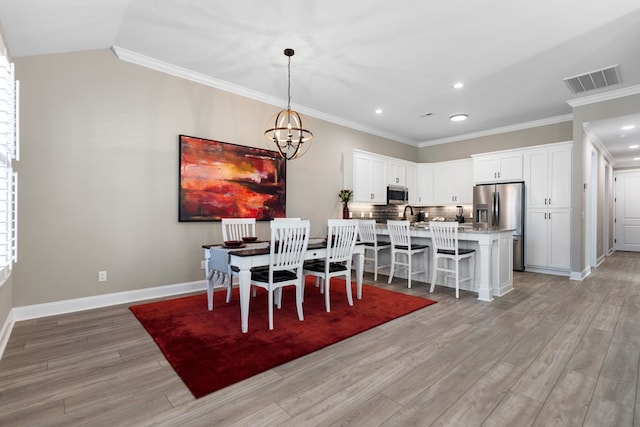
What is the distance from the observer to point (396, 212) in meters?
7.36

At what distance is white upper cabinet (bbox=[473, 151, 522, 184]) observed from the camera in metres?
5.86

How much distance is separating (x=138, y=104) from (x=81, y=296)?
2240 mm

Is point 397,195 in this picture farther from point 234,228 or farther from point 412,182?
point 234,228

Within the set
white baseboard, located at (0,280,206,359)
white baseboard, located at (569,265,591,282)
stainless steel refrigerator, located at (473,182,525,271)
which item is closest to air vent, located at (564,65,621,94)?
stainless steel refrigerator, located at (473,182,525,271)

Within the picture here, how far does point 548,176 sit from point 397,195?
106 inches

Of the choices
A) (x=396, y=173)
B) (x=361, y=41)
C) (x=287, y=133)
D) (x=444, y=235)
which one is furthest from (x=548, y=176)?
(x=287, y=133)

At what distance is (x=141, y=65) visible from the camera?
3.71 meters

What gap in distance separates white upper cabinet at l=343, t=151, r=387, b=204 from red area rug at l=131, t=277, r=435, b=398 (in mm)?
2468

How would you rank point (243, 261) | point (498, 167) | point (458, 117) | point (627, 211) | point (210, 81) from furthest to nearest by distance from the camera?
point (627, 211), point (498, 167), point (458, 117), point (210, 81), point (243, 261)

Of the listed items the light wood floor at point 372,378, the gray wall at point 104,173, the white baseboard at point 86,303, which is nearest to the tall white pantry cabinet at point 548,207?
the light wood floor at point 372,378

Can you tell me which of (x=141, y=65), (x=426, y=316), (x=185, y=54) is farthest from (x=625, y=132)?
(x=141, y=65)

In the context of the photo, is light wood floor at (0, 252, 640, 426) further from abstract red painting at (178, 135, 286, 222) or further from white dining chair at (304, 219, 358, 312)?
abstract red painting at (178, 135, 286, 222)

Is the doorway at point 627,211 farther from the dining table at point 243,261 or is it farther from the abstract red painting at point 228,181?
the abstract red painting at point 228,181

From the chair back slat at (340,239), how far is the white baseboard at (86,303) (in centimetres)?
199
